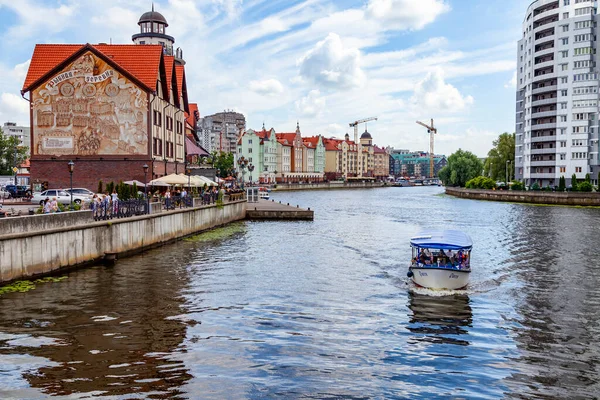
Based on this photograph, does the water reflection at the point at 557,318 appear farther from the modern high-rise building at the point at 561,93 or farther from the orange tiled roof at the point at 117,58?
the modern high-rise building at the point at 561,93

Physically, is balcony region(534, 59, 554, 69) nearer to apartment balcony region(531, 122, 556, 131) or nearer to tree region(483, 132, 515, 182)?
apartment balcony region(531, 122, 556, 131)

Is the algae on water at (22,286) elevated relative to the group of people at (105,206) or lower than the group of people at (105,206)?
lower

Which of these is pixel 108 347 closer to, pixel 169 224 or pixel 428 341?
pixel 428 341

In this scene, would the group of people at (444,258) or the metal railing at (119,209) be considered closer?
the group of people at (444,258)

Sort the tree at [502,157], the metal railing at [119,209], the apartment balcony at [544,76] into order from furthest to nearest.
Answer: the tree at [502,157] → the apartment balcony at [544,76] → the metal railing at [119,209]

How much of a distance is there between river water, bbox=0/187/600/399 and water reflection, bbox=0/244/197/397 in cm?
6

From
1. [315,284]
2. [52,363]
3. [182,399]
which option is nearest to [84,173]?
[315,284]

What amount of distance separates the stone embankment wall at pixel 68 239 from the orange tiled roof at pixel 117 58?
2035 cm

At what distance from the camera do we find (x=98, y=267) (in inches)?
1215

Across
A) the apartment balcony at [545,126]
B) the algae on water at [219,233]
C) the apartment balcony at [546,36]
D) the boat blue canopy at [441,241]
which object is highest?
Answer: the apartment balcony at [546,36]

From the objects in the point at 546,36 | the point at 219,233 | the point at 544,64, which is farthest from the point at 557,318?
the point at 546,36

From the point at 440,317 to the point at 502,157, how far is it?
493 feet

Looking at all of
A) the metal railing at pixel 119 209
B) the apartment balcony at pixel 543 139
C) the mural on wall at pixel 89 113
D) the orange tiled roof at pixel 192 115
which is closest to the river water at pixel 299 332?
the metal railing at pixel 119 209

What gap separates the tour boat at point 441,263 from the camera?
1032 inches
